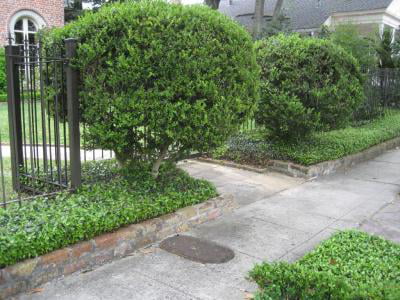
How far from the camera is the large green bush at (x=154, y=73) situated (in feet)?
14.9

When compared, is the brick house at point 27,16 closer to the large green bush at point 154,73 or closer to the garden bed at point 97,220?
the large green bush at point 154,73

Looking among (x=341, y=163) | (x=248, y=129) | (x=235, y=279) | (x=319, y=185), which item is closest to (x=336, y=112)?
(x=341, y=163)

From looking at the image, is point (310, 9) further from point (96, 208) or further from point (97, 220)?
point (97, 220)

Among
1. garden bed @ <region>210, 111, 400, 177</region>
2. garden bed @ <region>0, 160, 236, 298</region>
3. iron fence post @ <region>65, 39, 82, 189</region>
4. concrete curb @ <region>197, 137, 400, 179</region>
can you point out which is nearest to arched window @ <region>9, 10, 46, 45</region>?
garden bed @ <region>210, 111, 400, 177</region>

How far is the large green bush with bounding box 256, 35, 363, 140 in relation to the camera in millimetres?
7707

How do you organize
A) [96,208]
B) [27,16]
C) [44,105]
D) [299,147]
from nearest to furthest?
1. [96,208]
2. [44,105]
3. [299,147]
4. [27,16]

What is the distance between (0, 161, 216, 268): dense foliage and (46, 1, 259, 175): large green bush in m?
0.53

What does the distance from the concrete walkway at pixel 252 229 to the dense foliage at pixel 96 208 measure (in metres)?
0.34

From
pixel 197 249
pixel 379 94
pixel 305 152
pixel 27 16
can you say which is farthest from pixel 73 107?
pixel 27 16

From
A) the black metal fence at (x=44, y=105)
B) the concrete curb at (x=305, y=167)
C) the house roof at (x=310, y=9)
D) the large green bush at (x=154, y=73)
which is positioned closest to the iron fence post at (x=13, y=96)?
the black metal fence at (x=44, y=105)

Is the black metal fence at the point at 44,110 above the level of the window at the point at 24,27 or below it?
below

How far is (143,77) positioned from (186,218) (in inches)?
63.2

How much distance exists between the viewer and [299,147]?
830 centimetres

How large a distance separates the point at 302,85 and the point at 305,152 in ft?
4.04
